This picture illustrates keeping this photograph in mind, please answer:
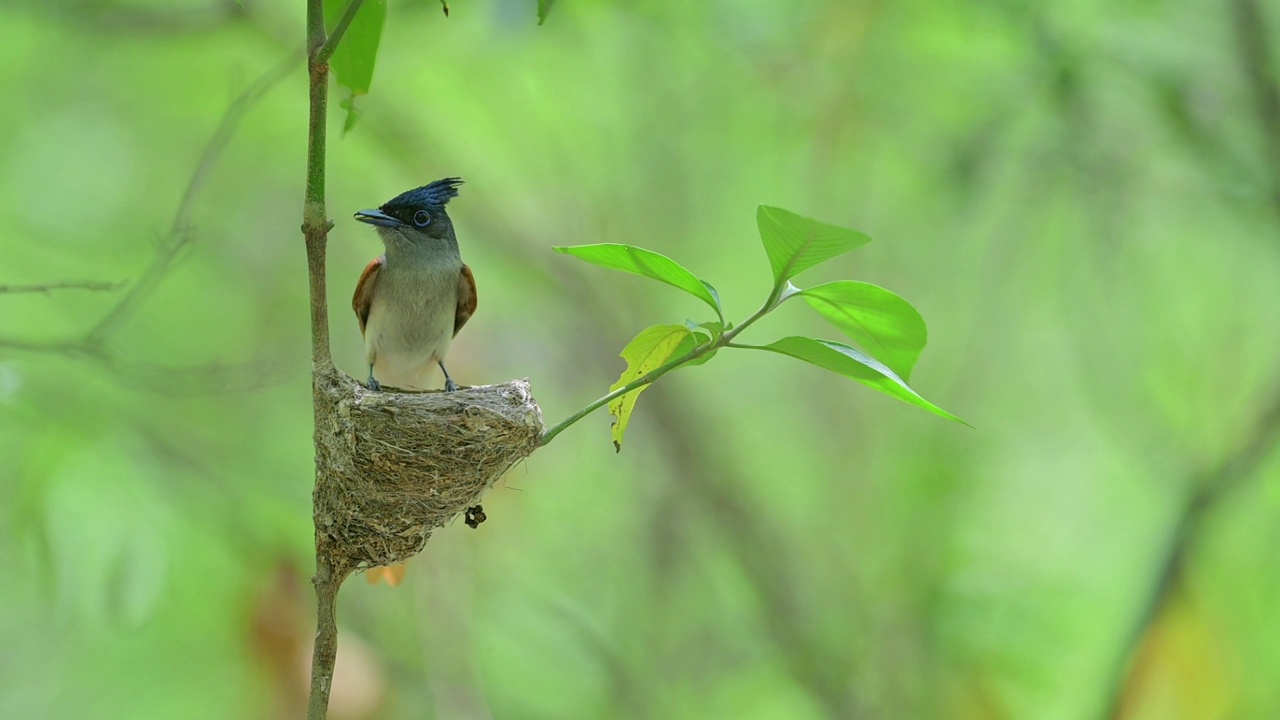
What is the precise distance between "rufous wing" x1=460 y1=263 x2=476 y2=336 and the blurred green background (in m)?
0.69

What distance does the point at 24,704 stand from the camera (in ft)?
19.8

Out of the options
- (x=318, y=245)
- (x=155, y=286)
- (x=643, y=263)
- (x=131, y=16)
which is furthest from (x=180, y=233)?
(x=131, y=16)

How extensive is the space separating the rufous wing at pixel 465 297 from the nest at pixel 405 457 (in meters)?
0.96

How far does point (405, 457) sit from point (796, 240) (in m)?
1.34

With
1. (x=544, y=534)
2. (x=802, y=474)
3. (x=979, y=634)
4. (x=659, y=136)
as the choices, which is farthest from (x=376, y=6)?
(x=802, y=474)

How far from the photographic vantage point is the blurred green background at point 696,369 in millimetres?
4484

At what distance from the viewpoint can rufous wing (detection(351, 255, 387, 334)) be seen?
360 cm

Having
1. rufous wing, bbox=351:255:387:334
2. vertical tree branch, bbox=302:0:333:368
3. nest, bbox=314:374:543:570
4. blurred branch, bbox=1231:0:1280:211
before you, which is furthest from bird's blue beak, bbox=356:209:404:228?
blurred branch, bbox=1231:0:1280:211

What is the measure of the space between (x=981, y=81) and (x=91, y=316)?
4.55 meters

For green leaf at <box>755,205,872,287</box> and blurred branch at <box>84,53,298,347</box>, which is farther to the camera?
blurred branch at <box>84,53,298,347</box>

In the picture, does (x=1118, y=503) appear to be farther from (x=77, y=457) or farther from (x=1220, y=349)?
(x=77, y=457)

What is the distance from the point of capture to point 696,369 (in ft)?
24.3

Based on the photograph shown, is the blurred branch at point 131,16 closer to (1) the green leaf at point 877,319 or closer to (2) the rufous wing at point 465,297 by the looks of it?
(2) the rufous wing at point 465,297

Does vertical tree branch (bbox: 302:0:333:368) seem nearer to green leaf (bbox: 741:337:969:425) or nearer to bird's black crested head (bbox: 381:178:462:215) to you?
green leaf (bbox: 741:337:969:425)
